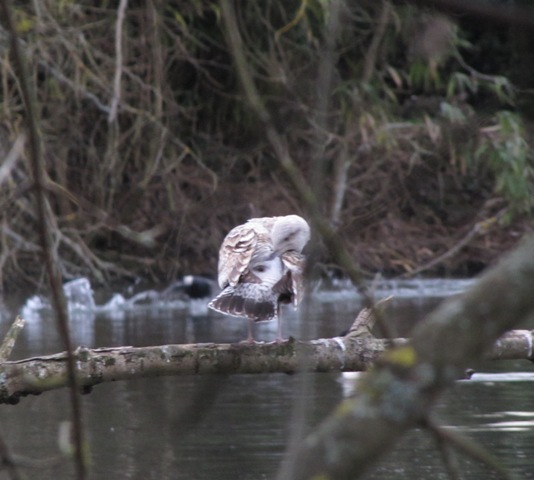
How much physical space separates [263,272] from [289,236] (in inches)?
6.6

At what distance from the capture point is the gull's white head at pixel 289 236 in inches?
152

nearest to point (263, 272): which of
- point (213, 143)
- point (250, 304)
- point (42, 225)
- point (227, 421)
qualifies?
point (250, 304)

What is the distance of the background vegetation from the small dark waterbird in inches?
215

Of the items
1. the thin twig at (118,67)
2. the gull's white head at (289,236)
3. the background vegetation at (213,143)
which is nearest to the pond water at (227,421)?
the gull's white head at (289,236)

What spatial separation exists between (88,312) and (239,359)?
275 inches

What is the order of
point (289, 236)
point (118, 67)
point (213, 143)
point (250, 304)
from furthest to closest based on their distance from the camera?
1. point (213, 143)
2. point (118, 67)
3. point (289, 236)
4. point (250, 304)

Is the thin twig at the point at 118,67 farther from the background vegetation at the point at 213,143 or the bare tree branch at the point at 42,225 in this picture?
the bare tree branch at the point at 42,225

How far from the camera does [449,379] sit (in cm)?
119

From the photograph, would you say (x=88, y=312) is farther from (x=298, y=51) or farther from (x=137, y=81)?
(x=298, y=51)

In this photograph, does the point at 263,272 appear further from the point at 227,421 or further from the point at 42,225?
the point at 42,225

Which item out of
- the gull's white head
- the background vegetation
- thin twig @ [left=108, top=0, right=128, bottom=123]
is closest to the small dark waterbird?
the gull's white head

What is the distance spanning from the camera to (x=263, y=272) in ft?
12.4

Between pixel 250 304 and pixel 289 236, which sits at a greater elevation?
pixel 289 236

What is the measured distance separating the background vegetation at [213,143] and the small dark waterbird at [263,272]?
17.9 feet
